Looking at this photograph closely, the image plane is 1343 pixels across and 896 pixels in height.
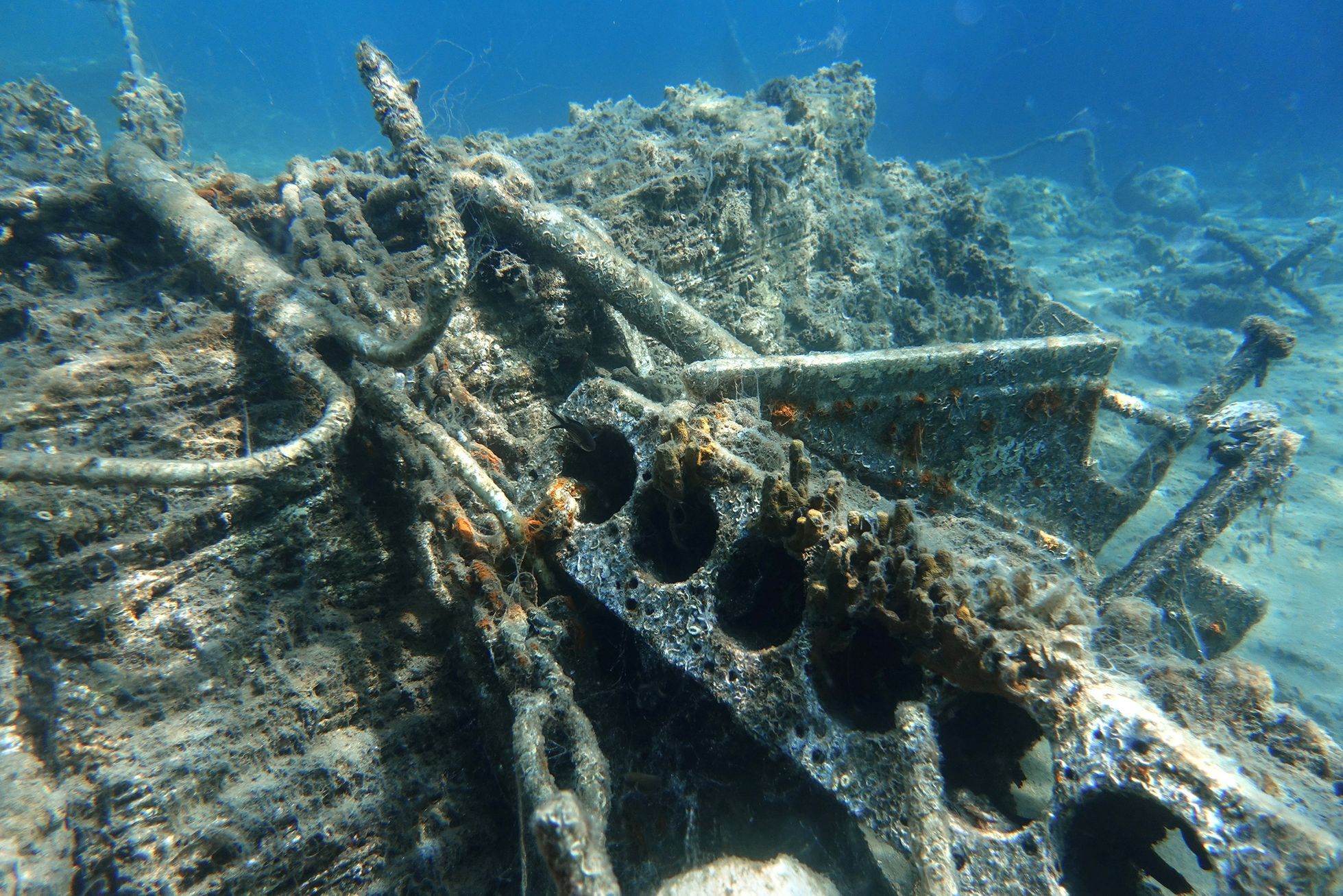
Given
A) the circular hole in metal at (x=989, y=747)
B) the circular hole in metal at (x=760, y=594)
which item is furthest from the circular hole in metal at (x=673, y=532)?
the circular hole in metal at (x=989, y=747)

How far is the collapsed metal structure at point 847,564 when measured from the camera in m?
1.85

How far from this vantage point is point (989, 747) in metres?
2.30

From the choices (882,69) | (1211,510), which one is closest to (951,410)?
(1211,510)

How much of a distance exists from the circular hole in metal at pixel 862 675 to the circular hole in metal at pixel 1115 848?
2.10ft

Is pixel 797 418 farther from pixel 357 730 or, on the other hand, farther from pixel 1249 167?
pixel 1249 167

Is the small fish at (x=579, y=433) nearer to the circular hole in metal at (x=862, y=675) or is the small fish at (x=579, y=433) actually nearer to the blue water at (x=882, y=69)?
the circular hole in metal at (x=862, y=675)

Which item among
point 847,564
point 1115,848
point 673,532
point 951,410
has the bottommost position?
point 1115,848

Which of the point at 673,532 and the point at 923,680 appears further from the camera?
the point at 673,532

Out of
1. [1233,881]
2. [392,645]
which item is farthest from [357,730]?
[1233,881]

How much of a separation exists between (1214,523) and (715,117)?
22.5 ft

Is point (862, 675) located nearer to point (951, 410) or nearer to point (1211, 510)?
point (951, 410)

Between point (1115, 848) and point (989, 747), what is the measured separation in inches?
18.4

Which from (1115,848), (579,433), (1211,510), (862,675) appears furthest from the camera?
(1211,510)

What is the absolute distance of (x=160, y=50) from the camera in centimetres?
4653
